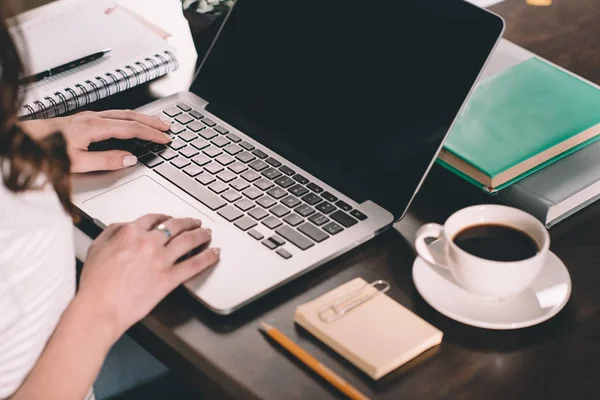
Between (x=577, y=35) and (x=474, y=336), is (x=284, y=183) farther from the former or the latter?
(x=577, y=35)

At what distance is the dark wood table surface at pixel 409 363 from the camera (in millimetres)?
729

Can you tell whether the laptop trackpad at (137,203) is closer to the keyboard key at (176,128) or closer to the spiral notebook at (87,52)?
the keyboard key at (176,128)

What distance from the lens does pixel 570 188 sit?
3.05 feet

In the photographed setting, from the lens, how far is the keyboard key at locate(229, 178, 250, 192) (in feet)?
3.13

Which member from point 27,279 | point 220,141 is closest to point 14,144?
point 27,279

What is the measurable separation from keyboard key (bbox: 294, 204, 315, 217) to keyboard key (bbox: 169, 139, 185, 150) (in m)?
0.20

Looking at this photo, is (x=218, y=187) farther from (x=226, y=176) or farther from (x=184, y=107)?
(x=184, y=107)

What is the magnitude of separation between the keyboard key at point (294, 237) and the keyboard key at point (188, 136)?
0.75 ft

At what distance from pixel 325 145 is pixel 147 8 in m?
0.56

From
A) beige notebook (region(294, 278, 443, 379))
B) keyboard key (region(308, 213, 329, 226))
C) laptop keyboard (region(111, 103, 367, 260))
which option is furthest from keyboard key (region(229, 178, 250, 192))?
beige notebook (region(294, 278, 443, 379))

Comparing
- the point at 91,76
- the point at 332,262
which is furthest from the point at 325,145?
the point at 91,76

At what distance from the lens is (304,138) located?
1.00 m

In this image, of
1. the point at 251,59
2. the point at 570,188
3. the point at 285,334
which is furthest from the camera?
the point at 251,59

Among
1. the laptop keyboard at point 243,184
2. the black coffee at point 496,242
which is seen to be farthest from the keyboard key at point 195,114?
the black coffee at point 496,242
